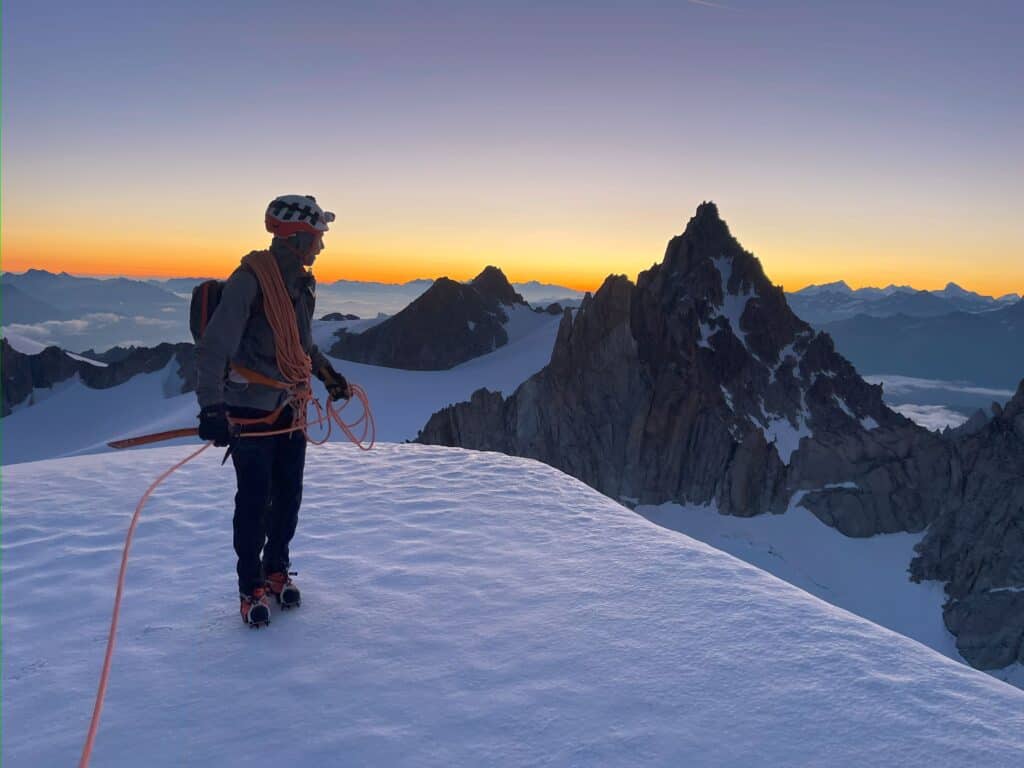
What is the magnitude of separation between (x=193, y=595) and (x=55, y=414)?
359 ft

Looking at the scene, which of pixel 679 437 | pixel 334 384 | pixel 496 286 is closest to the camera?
pixel 334 384

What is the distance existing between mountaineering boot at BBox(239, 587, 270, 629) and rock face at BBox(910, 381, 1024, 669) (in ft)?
235

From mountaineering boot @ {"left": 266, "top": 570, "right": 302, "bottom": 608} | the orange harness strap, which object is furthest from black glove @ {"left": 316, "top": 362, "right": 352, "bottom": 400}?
mountaineering boot @ {"left": 266, "top": 570, "right": 302, "bottom": 608}

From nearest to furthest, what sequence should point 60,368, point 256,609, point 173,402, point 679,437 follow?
point 256,609 → point 173,402 → point 679,437 → point 60,368

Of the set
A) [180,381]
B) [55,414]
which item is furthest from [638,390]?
[55,414]

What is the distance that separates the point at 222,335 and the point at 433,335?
120902mm

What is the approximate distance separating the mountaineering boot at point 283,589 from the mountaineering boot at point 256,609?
158 mm

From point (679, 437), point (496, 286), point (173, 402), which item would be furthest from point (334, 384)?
point (496, 286)

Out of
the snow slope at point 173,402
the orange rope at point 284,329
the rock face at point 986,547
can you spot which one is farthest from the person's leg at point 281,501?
the rock face at point 986,547

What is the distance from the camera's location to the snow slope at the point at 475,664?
310cm

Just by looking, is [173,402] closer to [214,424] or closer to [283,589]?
[283,589]

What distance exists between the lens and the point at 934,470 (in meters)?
73.4

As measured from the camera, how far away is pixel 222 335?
4129 millimetres

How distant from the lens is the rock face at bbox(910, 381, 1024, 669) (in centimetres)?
5828
